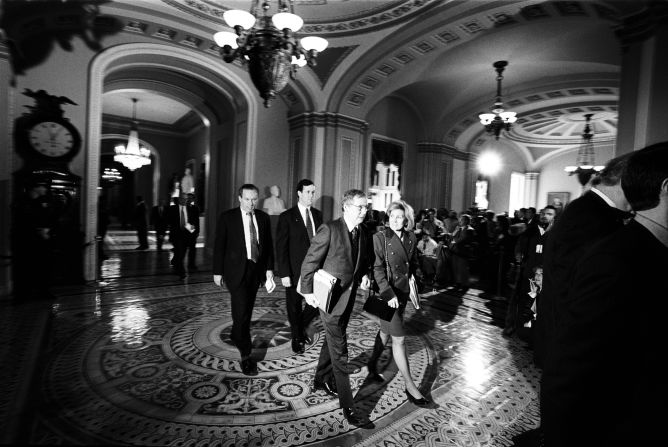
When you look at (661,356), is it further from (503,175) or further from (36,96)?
(503,175)

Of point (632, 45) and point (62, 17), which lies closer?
point (632, 45)

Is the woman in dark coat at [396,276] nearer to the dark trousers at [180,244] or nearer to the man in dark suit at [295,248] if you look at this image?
the man in dark suit at [295,248]

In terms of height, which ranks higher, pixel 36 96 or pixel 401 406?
pixel 36 96

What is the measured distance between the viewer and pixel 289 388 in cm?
269

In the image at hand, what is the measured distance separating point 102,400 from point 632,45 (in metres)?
6.86

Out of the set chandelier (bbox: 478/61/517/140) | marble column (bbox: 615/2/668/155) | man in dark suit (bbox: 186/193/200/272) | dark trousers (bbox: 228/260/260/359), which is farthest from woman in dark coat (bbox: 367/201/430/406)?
chandelier (bbox: 478/61/517/140)

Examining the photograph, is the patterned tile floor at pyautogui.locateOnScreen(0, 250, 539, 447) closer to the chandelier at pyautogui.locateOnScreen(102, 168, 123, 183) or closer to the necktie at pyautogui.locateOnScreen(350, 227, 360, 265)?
the necktie at pyautogui.locateOnScreen(350, 227, 360, 265)

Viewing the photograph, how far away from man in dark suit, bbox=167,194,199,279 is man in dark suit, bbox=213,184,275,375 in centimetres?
392

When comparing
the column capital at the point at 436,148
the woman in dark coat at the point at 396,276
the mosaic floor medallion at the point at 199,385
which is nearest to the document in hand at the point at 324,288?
the woman in dark coat at the point at 396,276

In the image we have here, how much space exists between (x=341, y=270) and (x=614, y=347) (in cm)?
162

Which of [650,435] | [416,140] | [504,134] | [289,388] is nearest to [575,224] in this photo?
[650,435]

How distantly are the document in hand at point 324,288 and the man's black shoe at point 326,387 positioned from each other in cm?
78

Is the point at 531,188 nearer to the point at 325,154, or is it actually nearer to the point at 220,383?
the point at 325,154

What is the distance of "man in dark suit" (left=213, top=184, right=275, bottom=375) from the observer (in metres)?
2.96
